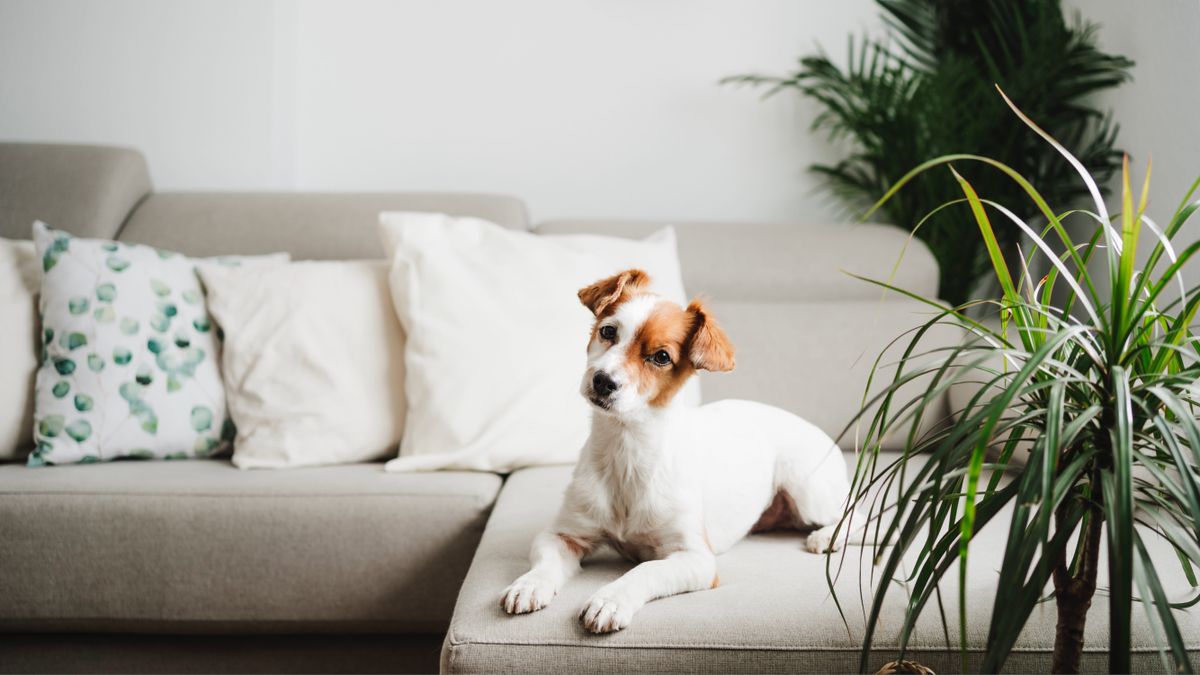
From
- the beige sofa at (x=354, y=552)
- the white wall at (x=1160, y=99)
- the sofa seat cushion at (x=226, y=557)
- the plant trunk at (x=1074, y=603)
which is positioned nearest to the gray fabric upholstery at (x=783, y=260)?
the beige sofa at (x=354, y=552)

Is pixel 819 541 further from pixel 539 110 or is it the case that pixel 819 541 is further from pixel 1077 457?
pixel 539 110

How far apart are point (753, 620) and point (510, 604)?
32 cm

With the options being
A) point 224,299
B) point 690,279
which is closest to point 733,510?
point 690,279

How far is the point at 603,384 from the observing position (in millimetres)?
1233

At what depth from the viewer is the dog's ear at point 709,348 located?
128 centimetres

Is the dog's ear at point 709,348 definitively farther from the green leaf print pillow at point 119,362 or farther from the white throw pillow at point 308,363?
the green leaf print pillow at point 119,362

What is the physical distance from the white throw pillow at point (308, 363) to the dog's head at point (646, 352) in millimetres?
819

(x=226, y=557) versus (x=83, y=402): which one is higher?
(x=83, y=402)

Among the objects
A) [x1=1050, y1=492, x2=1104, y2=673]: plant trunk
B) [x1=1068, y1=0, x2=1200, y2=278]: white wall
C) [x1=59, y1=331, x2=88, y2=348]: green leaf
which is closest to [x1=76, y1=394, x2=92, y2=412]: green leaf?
[x1=59, y1=331, x2=88, y2=348]: green leaf

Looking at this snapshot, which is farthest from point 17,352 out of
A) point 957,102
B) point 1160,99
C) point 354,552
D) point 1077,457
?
point 1160,99

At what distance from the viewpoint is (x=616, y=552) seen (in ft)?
4.76

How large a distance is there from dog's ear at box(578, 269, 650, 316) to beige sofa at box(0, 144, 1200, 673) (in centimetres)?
40

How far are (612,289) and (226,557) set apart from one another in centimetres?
85

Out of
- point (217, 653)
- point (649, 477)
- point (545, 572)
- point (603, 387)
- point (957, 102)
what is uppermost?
point (957, 102)
